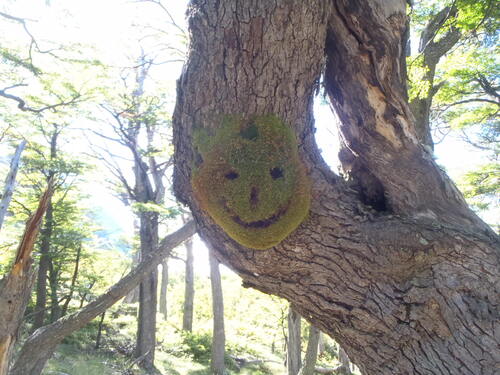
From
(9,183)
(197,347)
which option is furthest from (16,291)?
(197,347)

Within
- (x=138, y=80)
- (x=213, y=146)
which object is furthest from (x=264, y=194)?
(x=138, y=80)

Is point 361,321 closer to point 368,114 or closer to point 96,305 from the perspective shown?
point 368,114

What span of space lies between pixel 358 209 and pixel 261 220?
66cm

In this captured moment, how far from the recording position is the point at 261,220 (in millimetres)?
1993

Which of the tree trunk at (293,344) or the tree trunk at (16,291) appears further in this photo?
the tree trunk at (293,344)

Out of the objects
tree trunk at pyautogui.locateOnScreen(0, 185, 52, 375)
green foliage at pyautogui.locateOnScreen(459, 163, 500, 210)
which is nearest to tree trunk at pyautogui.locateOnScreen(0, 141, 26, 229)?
tree trunk at pyautogui.locateOnScreen(0, 185, 52, 375)

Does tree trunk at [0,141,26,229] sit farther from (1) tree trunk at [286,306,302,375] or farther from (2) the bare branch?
(1) tree trunk at [286,306,302,375]

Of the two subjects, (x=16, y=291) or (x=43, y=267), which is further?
(x=43, y=267)

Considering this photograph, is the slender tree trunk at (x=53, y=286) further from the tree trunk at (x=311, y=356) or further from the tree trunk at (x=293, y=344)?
the tree trunk at (x=311, y=356)

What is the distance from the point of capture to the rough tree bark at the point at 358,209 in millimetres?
1869

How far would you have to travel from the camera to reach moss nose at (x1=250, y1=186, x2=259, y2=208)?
77.0 inches

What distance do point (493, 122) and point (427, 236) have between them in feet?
35.6

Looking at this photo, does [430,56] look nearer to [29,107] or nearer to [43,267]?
[29,107]

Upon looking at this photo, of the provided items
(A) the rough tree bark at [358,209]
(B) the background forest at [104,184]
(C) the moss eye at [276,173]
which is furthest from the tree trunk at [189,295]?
(C) the moss eye at [276,173]
